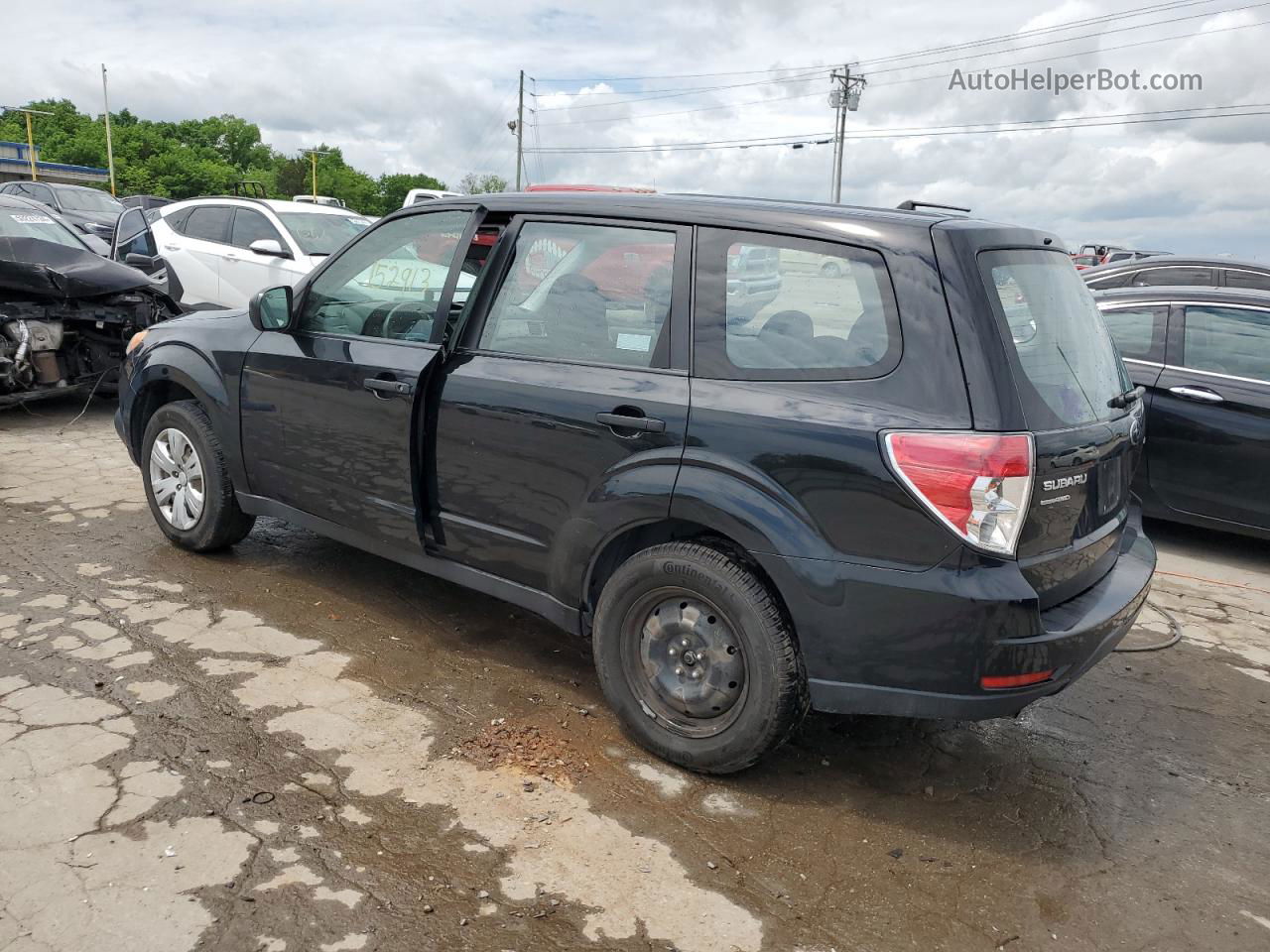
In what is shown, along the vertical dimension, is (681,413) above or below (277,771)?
above

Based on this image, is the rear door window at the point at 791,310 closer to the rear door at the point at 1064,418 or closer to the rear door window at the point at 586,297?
the rear door window at the point at 586,297

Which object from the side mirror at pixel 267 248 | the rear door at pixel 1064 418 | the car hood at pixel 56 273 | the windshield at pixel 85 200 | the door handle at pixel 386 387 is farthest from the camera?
the windshield at pixel 85 200

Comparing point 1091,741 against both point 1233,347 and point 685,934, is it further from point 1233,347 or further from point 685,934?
point 1233,347

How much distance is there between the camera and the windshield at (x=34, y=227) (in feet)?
28.1

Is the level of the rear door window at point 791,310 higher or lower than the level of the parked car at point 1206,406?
higher

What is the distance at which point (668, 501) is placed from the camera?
3.24 meters

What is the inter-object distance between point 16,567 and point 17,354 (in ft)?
11.6

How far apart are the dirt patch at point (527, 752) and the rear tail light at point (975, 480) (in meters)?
1.45

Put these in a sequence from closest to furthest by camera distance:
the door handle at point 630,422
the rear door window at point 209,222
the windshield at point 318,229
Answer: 1. the door handle at point 630,422
2. the windshield at point 318,229
3. the rear door window at point 209,222

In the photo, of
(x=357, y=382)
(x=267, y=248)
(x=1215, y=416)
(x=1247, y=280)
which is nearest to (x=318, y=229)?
(x=267, y=248)

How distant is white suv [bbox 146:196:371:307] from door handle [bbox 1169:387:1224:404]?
316 inches

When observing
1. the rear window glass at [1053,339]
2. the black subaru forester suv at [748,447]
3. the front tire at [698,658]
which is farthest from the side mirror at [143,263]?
the rear window glass at [1053,339]

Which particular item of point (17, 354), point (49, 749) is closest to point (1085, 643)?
point (49, 749)

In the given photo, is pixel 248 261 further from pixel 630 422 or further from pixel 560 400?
pixel 630 422
